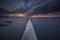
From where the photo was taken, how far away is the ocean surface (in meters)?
1.18

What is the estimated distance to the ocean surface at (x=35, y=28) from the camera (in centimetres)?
118

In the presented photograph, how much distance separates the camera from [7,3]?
4.25 feet

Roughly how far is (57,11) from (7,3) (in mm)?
632

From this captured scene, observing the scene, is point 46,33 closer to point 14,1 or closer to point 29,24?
point 29,24

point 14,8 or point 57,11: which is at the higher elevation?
point 14,8

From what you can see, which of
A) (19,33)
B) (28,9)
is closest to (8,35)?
(19,33)

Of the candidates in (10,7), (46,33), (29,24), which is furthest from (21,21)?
(46,33)

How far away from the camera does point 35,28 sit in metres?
1.23

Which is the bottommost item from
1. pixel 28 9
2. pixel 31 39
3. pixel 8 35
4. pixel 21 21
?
pixel 31 39

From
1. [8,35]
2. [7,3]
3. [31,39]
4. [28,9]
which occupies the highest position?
[7,3]

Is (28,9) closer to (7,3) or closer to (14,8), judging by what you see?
(14,8)

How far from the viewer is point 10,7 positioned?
4.22ft

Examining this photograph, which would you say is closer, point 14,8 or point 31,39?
point 31,39

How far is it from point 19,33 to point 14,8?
0.32m
